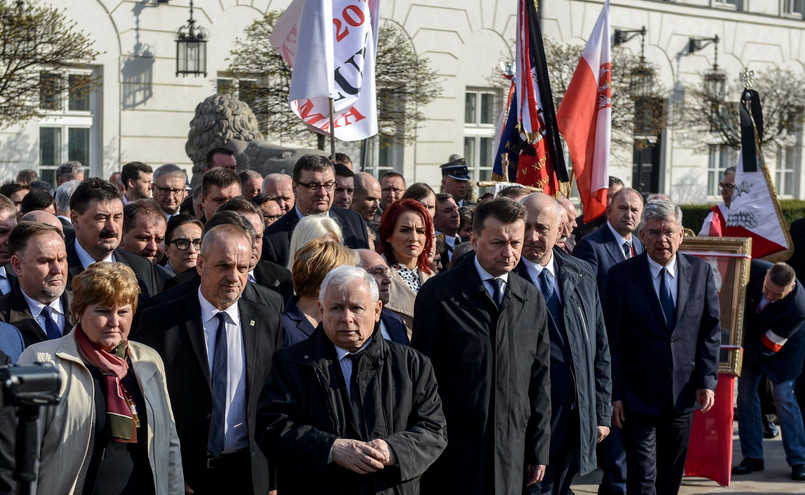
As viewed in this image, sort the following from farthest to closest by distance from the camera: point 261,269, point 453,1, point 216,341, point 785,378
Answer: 1. point 453,1
2. point 785,378
3. point 261,269
4. point 216,341

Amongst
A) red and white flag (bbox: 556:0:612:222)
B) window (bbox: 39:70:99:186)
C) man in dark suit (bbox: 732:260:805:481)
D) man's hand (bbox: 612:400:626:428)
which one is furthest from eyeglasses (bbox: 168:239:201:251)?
window (bbox: 39:70:99:186)

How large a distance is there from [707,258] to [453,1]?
15707mm

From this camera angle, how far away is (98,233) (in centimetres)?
622

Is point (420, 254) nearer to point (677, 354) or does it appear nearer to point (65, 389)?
point (677, 354)

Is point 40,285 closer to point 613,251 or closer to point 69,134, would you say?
point 613,251

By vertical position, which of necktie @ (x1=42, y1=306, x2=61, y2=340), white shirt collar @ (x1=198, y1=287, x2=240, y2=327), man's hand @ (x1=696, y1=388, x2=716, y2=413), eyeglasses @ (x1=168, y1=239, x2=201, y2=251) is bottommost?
man's hand @ (x1=696, y1=388, x2=716, y2=413)

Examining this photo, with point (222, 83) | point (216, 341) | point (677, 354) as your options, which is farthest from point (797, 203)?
point (216, 341)

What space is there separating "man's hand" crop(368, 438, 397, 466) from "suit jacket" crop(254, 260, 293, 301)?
6.33 feet

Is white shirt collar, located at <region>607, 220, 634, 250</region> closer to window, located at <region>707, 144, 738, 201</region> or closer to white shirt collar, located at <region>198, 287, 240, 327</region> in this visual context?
white shirt collar, located at <region>198, 287, 240, 327</region>

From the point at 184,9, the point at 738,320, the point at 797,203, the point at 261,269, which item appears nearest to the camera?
the point at 261,269

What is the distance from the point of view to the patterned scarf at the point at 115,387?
448 cm

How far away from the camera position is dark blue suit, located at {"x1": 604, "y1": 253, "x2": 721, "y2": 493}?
6.98 meters

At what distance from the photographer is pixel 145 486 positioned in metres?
4.59

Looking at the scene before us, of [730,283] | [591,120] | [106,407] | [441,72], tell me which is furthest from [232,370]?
[441,72]
